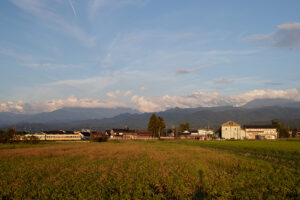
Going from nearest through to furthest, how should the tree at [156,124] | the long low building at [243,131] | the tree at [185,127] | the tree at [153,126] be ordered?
the long low building at [243,131] < the tree at [156,124] < the tree at [153,126] < the tree at [185,127]

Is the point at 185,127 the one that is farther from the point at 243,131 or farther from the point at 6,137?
the point at 6,137

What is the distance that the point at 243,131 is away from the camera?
125438mm

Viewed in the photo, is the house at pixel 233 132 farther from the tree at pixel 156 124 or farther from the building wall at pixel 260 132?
the tree at pixel 156 124

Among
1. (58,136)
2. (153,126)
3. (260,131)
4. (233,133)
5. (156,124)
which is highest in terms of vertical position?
(156,124)

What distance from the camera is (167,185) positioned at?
13133 millimetres

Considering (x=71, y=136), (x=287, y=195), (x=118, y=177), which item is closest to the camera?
(x=287, y=195)

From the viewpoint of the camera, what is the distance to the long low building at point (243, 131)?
121438 mm

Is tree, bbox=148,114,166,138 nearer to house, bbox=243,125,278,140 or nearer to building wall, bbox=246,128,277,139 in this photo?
house, bbox=243,125,278,140

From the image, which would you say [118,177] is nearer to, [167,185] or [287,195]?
[167,185]

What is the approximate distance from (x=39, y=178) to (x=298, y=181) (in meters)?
15.8

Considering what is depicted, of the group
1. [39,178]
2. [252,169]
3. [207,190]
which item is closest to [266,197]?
[207,190]

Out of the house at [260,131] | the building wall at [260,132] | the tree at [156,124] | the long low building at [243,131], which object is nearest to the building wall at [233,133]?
the long low building at [243,131]

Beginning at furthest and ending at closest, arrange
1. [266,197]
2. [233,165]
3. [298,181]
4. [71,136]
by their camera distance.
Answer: [71,136] < [233,165] < [298,181] < [266,197]

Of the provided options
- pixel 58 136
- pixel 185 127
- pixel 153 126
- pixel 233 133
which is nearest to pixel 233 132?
pixel 233 133
